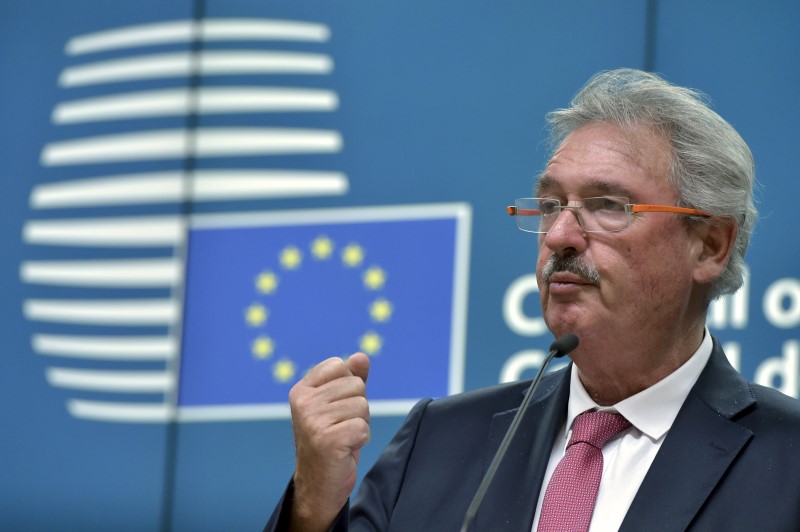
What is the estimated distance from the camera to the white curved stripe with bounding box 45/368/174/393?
150 inches

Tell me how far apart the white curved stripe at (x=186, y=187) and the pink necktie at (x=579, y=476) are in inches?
82.5

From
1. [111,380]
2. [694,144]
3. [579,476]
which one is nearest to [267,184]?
[111,380]

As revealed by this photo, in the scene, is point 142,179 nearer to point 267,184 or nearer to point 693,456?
point 267,184

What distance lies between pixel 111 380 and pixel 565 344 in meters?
2.62

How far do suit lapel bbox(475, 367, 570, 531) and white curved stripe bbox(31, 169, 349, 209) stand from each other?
1.96m

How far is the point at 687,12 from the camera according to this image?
336 centimetres

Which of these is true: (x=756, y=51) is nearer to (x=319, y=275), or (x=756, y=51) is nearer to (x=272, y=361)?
(x=319, y=275)

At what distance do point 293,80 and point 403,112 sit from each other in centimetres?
42

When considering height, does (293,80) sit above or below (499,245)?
above

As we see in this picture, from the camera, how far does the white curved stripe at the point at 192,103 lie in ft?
12.4

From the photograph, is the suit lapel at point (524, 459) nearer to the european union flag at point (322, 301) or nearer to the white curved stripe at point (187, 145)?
the european union flag at point (322, 301)

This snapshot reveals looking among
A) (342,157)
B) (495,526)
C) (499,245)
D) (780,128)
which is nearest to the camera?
(495,526)

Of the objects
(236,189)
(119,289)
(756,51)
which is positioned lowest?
(119,289)

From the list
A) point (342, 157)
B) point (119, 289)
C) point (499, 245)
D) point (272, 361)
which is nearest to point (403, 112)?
point (342, 157)
